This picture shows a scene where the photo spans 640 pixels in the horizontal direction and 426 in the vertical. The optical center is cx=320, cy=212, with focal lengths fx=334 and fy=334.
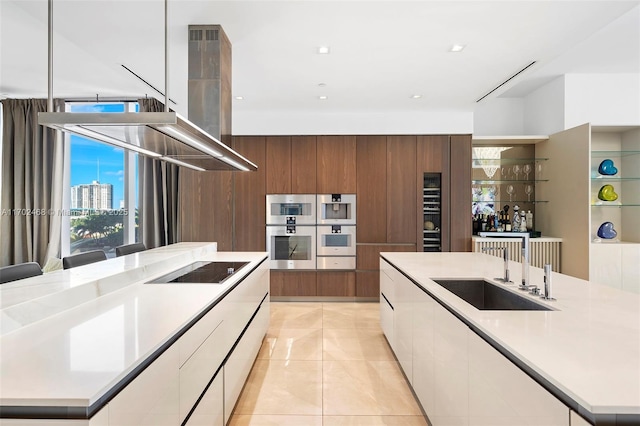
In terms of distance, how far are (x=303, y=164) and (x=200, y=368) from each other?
363 centimetres

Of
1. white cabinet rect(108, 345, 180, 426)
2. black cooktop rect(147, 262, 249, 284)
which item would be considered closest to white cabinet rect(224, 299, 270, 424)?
black cooktop rect(147, 262, 249, 284)

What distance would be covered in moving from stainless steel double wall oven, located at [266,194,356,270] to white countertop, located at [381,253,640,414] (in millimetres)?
2886

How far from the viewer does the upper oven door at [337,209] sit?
15.9 feet

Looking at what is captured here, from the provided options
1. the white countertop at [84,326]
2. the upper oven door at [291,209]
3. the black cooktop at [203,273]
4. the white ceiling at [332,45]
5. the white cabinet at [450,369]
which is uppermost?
the white ceiling at [332,45]

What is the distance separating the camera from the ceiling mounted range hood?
5.21ft

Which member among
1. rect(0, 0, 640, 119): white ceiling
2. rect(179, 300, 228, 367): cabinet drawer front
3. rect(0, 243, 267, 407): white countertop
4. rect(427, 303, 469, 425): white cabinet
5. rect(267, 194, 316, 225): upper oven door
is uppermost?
rect(0, 0, 640, 119): white ceiling

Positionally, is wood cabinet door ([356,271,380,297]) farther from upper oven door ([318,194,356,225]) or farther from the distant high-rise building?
the distant high-rise building

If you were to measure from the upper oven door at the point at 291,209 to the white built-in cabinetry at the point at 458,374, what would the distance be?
2343mm

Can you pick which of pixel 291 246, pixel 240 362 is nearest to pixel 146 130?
pixel 240 362

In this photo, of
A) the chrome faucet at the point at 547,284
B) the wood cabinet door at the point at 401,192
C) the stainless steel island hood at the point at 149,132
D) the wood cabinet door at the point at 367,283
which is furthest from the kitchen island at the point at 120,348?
the wood cabinet door at the point at 401,192

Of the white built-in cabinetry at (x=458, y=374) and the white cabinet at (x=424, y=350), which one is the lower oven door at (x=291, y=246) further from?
the white cabinet at (x=424, y=350)

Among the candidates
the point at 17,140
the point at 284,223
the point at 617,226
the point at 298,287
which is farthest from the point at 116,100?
the point at 617,226

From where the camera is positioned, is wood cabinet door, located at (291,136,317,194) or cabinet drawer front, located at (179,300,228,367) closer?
cabinet drawer front, located at (179,300,228,367)

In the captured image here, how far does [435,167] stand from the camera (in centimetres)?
480
